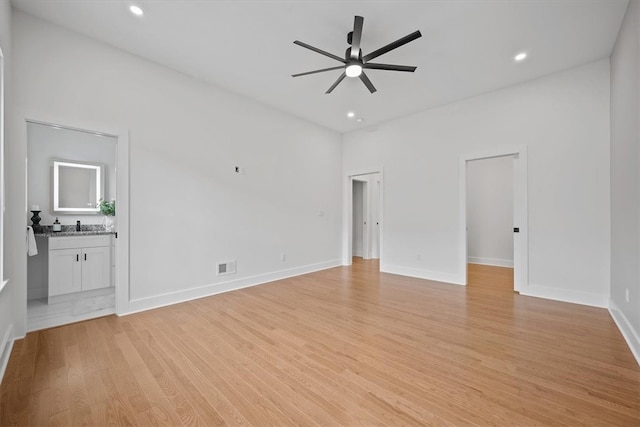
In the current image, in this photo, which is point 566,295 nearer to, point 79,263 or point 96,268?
point 96,268

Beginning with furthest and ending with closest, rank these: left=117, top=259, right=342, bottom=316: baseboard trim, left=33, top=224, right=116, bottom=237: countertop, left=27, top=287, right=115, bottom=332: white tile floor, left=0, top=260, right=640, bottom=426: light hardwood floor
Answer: left=33, top=224, right=116, bottom=237: countertop, left=117, top=259, right=342, bottom=316: baseboard trim, left=27, top=287, right=115, bottom=332: white tile floor, left=0, top=260, right=640, bottom=426: light hardwood floor

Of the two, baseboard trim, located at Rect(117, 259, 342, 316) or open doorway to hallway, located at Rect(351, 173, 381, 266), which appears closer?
baseboard trim, located at Rect(117, 259, 342, 316)

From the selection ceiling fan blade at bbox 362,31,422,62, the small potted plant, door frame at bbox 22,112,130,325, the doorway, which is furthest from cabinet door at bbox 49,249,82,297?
the doorway

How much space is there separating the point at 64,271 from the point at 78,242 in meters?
0.43

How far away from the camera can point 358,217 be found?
25.3 feet

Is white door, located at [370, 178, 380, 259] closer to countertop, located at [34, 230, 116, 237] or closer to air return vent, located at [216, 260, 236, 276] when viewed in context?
air return vent, located at [216, 260, 236, 276]

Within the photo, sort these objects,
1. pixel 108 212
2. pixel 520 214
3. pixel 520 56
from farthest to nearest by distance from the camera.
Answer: pixel 108 212 → pixel 520 214 → pixel 520 56

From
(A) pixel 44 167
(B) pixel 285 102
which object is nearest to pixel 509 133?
(B) pixel 285 102

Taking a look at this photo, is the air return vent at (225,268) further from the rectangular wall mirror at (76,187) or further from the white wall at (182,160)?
the rectangular wall mirror at (76,187)

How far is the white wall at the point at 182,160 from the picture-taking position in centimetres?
283

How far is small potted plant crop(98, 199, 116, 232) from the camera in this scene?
179 inches

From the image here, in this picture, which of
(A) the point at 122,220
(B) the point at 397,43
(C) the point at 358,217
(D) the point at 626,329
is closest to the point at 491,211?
(C) the point at 358,217

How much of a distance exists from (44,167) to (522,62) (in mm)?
7018

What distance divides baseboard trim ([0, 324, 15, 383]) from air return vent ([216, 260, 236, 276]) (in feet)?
6.87
